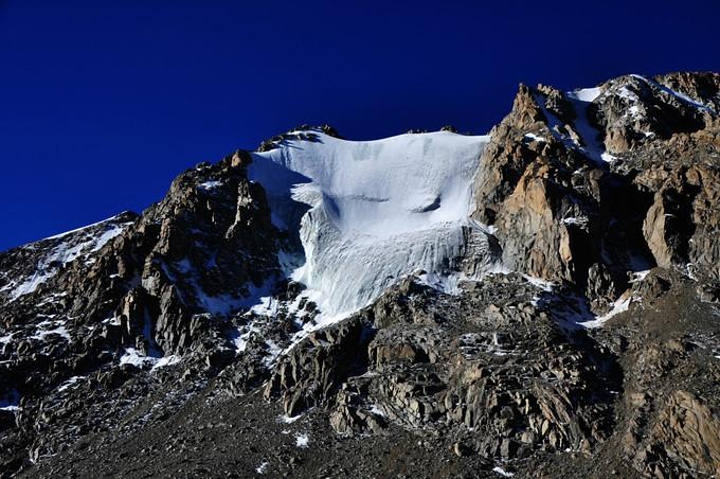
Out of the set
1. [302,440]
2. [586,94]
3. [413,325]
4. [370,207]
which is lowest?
[302,440]

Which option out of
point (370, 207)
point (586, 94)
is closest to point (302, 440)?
point (370, 207)

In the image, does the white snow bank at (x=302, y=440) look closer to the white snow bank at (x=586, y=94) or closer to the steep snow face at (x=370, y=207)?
the steep snow face at (x=370, y=207)

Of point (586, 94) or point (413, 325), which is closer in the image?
point (413, 325)

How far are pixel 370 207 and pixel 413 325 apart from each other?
3402 centimetres

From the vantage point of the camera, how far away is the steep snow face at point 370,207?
3282 inches

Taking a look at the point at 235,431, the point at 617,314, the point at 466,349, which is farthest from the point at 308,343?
the point at 617,314

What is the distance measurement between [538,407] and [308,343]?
2633 centimetres

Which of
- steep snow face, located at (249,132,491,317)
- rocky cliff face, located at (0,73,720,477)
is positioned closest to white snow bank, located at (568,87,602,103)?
rocky cliff face, located at (0,73,720,477)

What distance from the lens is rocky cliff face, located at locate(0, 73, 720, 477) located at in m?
53.5

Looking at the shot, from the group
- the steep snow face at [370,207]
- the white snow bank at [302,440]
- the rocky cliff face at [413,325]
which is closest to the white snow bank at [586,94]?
the rocky cliff face at [413,325]

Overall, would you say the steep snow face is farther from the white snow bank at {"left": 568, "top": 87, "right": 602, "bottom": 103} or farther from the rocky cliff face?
the white snow bank at {"left": 568, "top": 87, "right": 602, "bottom": 103}

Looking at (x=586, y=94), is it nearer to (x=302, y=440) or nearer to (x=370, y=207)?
(x=370, y=207)

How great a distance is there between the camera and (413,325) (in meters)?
69.6

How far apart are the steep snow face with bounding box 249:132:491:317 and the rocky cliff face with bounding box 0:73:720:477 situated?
0.58 m
